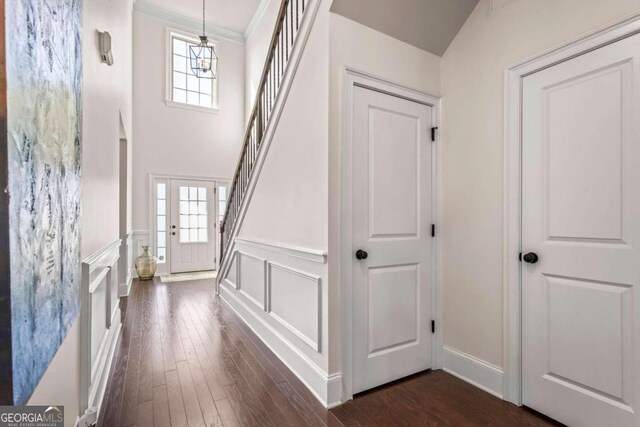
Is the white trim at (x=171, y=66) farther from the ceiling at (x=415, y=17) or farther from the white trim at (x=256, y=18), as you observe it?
the ceiling at (x=415, y=17)

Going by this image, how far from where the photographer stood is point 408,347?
2.25m

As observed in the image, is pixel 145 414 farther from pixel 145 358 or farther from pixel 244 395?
pixel 145 358

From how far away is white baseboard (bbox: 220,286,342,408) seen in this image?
1923mm

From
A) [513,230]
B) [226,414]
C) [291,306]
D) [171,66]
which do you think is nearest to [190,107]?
[171,66]

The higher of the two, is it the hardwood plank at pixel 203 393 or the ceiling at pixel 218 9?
the ceiling at pixel 218 9

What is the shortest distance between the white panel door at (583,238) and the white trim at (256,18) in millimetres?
5686

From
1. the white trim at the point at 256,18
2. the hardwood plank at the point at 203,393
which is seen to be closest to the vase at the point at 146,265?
the hardwood plank at the point at 203,393

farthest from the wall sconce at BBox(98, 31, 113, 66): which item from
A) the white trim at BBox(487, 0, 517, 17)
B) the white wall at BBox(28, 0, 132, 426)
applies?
the white trim at BBox(487, 0, 517, 17)

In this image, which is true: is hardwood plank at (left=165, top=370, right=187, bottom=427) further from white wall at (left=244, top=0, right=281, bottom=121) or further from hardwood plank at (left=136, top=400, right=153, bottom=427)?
white wall at (left=244, top=0, right=281, bottom=121)

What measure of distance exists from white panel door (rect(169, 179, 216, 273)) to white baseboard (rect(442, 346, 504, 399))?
5461 mm

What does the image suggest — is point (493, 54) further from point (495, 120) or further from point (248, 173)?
point (248, 173)

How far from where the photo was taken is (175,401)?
197cm

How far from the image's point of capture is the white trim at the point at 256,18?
597 centimetres

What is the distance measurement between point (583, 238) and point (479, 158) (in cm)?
77
